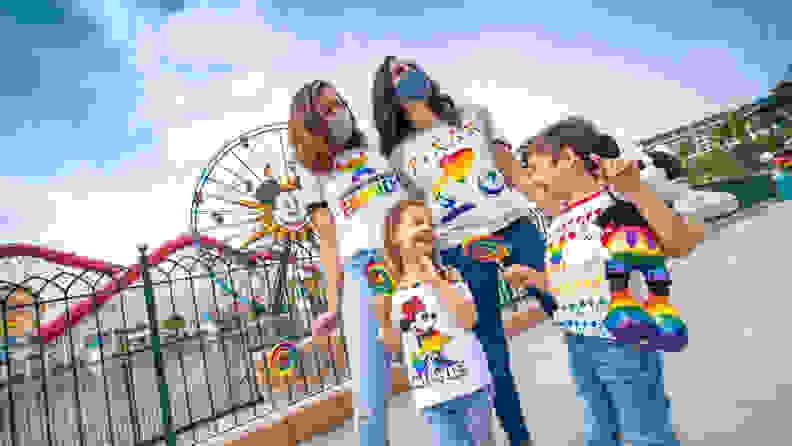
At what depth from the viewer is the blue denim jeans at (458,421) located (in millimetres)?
1275

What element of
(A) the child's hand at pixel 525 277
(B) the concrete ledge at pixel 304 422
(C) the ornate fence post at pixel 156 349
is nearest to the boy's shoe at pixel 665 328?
(A) the child's hand at pixel 525 277

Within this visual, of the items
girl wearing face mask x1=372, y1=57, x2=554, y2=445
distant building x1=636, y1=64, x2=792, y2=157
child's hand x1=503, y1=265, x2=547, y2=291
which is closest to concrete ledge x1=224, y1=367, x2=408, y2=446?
girl wearing face mask x1=372, y1=57, x2=554, y2=445

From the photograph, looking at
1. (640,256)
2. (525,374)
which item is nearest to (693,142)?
(525,374)

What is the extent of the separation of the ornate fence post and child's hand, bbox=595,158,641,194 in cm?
262

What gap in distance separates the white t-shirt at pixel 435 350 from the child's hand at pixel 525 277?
0.57 ft

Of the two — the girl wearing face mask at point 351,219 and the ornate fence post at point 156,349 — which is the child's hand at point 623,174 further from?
the ornate fence post at point 156,349

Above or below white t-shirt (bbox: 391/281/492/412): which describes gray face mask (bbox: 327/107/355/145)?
above

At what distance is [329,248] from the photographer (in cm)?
176

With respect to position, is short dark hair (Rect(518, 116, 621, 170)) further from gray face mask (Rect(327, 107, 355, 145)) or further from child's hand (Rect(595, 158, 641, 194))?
gray face mask (Rect(327, 107, 355, 145))

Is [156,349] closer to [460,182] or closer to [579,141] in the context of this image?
[460,182]

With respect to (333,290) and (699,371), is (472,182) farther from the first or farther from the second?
(699,371)

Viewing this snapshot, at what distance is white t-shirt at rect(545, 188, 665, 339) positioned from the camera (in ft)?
3.56

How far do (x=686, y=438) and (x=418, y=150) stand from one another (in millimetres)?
1609

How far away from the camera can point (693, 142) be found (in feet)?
29.6
